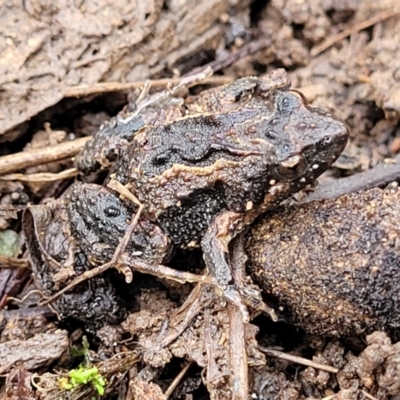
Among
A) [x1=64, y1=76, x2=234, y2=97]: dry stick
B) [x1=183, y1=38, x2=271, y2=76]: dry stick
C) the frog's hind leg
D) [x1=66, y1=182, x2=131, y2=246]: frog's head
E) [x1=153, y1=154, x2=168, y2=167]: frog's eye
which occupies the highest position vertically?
[x1=183, y1=38, x2=271, y2=76]: dry stick

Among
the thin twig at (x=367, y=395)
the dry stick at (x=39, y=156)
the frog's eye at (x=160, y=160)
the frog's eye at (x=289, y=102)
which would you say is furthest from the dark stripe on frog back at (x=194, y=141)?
the thin twig at (x=367, y=395)

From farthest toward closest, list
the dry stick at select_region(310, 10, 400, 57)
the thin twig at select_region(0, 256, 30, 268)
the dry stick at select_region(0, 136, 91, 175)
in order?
the dry stick at select_region(310, 10, 400, 57), the dry stick at select_region(0, 136, 91, 175), the thin twig at select_region(0, 256, 30, 268)

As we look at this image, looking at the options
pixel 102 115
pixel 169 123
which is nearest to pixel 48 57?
pixel 102 115

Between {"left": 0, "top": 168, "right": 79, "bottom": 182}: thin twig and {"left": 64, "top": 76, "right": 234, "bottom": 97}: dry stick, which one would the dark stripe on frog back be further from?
{"left": 64, "top": 76, "right": 234, "bottom": 97}: dry stick

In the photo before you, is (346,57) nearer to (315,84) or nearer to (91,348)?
(315,84)

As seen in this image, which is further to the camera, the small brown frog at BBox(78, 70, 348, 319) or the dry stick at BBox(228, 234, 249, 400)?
the small brown frog at BBox(78, 70, 348, 319)

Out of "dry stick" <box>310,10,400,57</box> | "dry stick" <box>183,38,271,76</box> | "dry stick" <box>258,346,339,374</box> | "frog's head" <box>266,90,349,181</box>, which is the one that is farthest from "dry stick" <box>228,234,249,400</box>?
"dry stick" <box>310,10,400,57</box>
